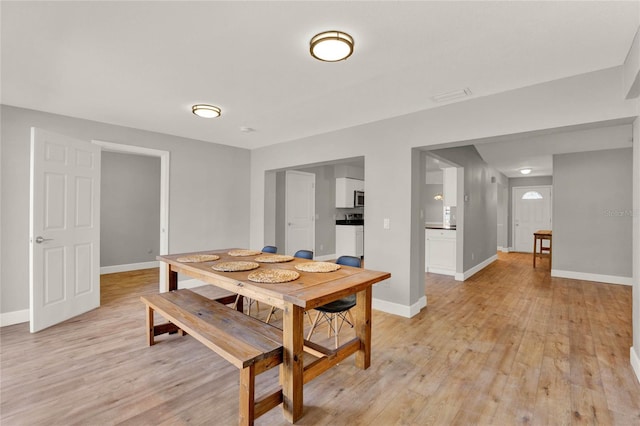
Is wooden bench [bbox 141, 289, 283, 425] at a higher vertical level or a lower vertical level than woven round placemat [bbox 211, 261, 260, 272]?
lower

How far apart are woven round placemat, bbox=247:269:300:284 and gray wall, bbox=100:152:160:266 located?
5.00 m

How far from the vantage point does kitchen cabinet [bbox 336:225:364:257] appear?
7422 millimetres

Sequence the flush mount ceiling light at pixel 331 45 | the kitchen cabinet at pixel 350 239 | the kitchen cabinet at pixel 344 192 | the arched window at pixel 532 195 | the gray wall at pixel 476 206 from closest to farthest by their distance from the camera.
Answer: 1. the flush mount ceiling light at pixel 331 45
2. the gray wall at pixel 476 206
3. the kitchen cabinet at pixel 350 239
4. the kitchen cabinet at pixel 344 192
5. the arched window at pixel 532 195

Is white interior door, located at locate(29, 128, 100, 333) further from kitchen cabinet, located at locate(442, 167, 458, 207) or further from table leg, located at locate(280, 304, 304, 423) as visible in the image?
kitchen cabinet, located at locate(442, 167, 458, 207)

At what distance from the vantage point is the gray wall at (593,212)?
5.25 metres

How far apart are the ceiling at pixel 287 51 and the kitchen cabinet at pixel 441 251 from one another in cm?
308

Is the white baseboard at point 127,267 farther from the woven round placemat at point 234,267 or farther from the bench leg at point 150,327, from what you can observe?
the woven round placemat at point 234,267

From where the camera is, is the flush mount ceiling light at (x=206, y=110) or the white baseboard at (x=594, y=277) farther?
the white baseboard at (x=594, y=277)

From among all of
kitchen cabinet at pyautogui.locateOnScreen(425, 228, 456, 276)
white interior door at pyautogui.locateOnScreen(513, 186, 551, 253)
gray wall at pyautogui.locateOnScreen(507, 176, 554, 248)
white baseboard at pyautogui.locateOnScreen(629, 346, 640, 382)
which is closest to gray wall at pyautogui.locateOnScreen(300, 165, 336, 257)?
kitchen cabinet at pyautogui.locateOnScreen(425, 228, 456, 276)

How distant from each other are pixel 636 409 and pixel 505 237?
8.33m

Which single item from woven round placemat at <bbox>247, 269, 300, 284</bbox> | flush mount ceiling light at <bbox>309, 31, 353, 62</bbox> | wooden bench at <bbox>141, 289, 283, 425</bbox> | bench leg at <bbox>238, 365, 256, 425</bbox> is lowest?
bench leg at <bbox>238, 365, 256, 425</bbox>

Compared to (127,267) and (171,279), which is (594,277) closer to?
(171,279)

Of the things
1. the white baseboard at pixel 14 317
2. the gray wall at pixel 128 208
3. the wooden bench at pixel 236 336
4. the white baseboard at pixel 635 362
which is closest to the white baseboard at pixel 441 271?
the white baseboard at pixel 635 362

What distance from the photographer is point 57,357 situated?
253 cm
